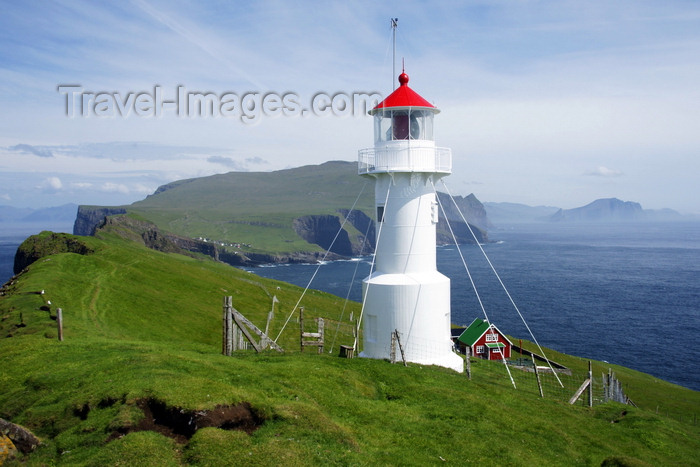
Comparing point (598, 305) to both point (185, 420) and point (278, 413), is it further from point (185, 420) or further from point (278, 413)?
point (185, 420)

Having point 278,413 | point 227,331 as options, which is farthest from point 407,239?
point 278,413

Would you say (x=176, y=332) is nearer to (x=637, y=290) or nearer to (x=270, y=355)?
(x=270, y=355)

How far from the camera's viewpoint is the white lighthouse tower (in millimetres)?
23266

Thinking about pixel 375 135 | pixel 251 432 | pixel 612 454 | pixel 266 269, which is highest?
pixel 375 135

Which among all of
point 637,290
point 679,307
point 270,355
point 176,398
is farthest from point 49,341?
point 637,290

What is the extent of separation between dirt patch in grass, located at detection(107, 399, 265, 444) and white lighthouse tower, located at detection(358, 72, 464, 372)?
38.2ft

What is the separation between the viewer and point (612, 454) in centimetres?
1542

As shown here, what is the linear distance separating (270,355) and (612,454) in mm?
11989

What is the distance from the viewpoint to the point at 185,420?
38.6 ft

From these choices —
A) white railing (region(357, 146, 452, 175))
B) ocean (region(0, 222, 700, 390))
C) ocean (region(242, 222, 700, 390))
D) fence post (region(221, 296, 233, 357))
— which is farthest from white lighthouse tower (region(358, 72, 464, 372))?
ocean (region(242, 222, 700, 390))

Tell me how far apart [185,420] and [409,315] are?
43.1 feet

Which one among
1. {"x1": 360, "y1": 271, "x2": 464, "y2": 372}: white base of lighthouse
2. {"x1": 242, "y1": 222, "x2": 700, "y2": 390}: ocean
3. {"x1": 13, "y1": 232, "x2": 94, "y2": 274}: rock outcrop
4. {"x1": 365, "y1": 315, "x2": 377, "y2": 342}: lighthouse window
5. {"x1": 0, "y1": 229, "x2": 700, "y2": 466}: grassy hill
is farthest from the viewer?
{"x1": 242, "y1": 222, "x2": 700, "y2": 390}: ocean

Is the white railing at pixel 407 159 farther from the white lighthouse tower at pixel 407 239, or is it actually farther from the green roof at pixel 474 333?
the green roof at pixel 474 333

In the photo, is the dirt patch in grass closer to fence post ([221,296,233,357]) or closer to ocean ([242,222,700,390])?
fence post ([221,296,233,357])
